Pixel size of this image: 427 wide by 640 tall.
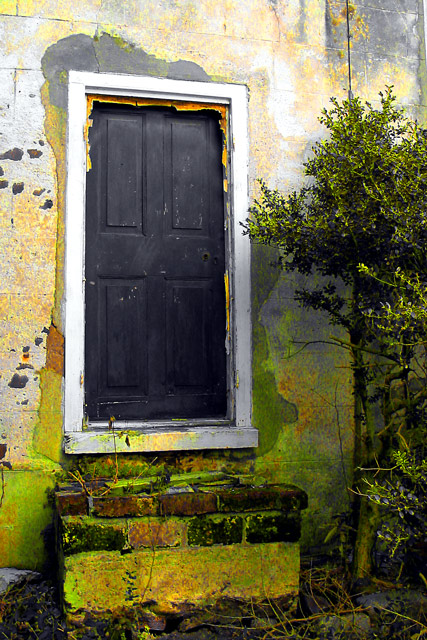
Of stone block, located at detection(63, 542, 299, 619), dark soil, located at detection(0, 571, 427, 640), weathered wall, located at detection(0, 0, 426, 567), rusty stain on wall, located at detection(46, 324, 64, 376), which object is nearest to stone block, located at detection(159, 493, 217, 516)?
stone block, located at detection(63, 542, 299, 619)

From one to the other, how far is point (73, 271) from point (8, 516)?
148cm

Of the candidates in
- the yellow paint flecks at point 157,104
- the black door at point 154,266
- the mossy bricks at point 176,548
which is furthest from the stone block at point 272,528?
the yellow paint flecks at point 157,104

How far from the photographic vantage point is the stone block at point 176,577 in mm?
3061

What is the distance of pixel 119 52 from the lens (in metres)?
3.97

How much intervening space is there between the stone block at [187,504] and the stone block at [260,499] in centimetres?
5

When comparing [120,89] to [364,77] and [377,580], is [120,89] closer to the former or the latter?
[364,77]

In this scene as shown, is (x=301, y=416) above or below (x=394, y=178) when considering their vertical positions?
below

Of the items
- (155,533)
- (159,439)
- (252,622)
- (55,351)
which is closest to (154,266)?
(55,351)

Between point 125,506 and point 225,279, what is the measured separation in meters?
1.64

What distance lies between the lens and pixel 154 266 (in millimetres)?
4062

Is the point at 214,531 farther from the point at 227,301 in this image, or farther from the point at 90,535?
the point at 227,301

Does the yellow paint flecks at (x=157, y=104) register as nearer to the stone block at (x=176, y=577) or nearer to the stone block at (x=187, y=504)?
the stone block at (x=187, y=504)

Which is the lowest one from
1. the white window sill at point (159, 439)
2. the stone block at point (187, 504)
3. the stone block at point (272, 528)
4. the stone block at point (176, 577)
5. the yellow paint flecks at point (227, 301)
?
the stone block at point (176, 577)

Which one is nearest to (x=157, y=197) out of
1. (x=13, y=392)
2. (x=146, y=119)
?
(x=146, y=119)
